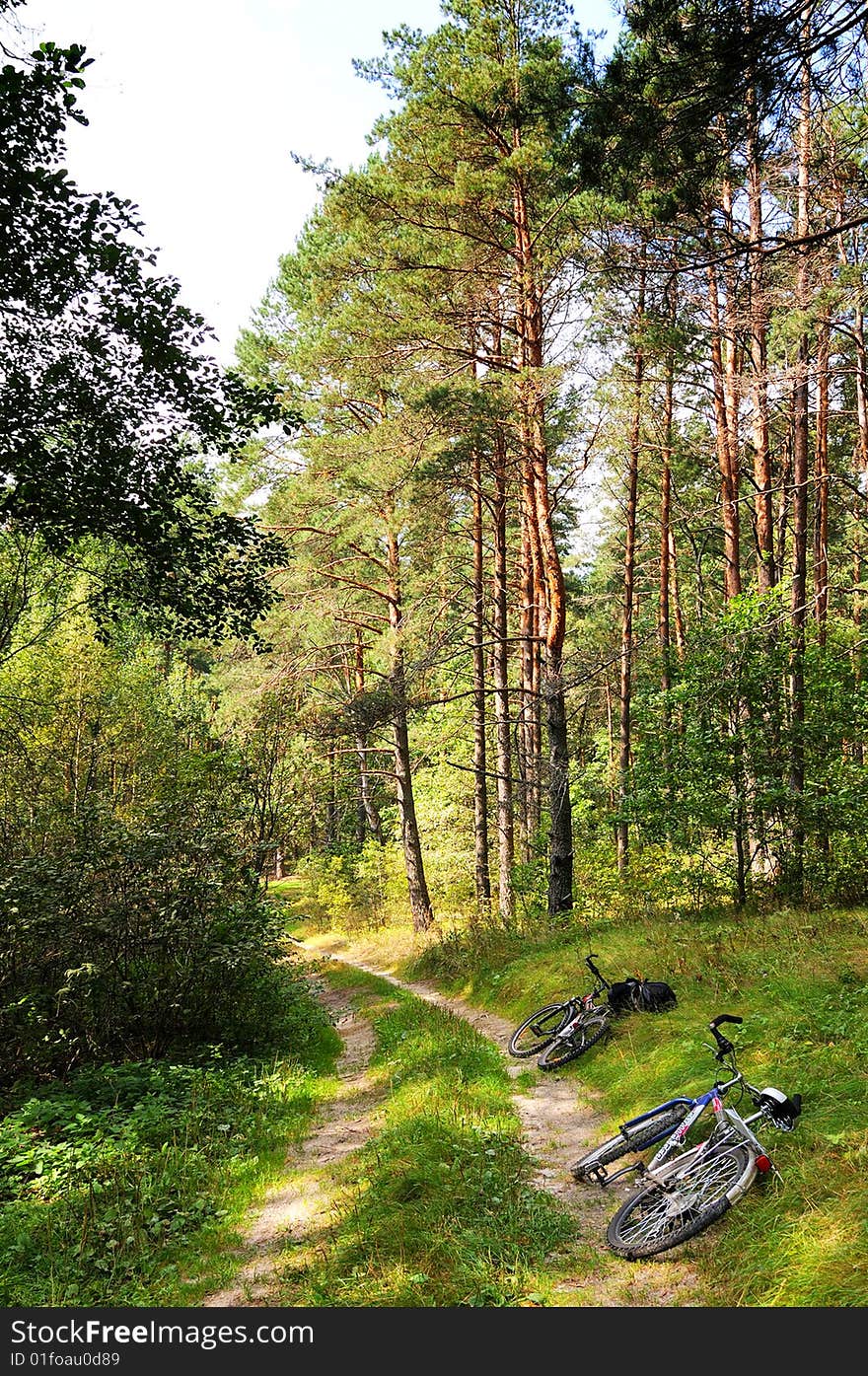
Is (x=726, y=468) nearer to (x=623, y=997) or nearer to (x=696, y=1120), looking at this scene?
(x=623, y=997)

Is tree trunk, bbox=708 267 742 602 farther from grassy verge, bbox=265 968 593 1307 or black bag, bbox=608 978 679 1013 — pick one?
grassy verge, bbox=265 968 593 1307

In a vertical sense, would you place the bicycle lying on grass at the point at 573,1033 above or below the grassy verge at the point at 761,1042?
below

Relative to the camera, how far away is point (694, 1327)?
11.9 feet

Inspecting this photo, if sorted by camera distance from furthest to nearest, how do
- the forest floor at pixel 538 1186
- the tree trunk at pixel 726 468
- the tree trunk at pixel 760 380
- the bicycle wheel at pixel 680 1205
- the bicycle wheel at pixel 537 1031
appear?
the tree trunk at pixel 726 468, the tree trunk at pixel 760 380, the bicycle wheel at pixel 537 1031, the bicycle wheel at pixel 680 1205, the forest floor at pixel 538 1186

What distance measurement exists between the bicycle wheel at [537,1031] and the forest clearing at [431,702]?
40 centimetres

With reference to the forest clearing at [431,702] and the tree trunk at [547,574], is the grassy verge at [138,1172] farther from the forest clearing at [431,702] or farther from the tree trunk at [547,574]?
the tree trunk at [547,574]

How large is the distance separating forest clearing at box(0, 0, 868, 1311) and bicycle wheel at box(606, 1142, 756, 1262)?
0.13 feet

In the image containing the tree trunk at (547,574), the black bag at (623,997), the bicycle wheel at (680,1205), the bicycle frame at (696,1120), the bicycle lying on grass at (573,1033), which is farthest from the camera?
the tree trunk at (547,574)

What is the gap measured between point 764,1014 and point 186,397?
7.91 m

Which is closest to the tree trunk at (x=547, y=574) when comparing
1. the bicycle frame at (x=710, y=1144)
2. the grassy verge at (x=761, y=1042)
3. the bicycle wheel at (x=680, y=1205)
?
the grassy verge at (x=761, y=1042)

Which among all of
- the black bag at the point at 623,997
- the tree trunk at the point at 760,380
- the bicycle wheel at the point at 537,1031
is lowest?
the bicycle wheel at the point at 537,1031

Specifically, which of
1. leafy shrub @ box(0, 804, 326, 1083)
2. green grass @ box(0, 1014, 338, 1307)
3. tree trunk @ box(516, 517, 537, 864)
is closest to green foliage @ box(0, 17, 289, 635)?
leafy shrub @ box(0, 804, 326, 1083)

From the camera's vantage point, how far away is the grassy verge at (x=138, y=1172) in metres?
4.74

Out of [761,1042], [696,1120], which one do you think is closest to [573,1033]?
[761,1042]
